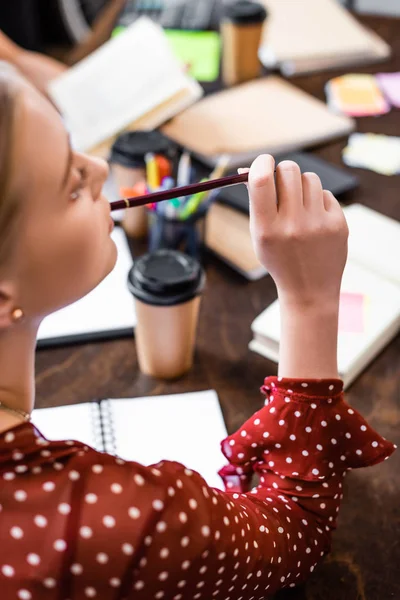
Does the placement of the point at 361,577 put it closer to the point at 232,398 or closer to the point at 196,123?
the point at 232,398

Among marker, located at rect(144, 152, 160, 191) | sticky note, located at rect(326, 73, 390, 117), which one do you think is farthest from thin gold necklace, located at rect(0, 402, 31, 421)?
sticky note, located at rect(326, 73, 390, 117)

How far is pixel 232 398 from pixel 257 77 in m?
0.92

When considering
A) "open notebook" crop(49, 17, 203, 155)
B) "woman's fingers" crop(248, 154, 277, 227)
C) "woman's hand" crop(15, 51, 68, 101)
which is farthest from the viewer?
"woman's hand" crop(15, 51, 68, 101)

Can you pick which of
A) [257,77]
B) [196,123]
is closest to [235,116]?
[196,123]

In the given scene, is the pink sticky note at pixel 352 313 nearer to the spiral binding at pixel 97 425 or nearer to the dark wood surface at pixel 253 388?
the dark wood surface at pixel 253 388

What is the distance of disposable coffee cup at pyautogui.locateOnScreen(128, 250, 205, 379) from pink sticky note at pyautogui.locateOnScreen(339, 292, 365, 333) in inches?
7.1

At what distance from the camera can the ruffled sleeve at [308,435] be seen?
552mm

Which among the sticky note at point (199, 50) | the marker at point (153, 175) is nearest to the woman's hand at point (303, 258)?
the marker at point (153, 175)

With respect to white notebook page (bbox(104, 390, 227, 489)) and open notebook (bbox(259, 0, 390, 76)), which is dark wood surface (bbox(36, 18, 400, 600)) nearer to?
white notebook page (bbox(104, 390, 227, 489))

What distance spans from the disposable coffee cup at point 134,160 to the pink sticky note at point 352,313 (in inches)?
12.7

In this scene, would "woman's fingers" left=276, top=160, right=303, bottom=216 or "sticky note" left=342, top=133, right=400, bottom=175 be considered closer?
"woman's fingers" left=276, top=160, right=303, bottom=216

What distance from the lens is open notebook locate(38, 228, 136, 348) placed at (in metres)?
0.79

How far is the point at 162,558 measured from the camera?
0.41m

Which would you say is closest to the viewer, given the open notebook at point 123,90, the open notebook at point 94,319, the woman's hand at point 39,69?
the open notebook at point 94,319
